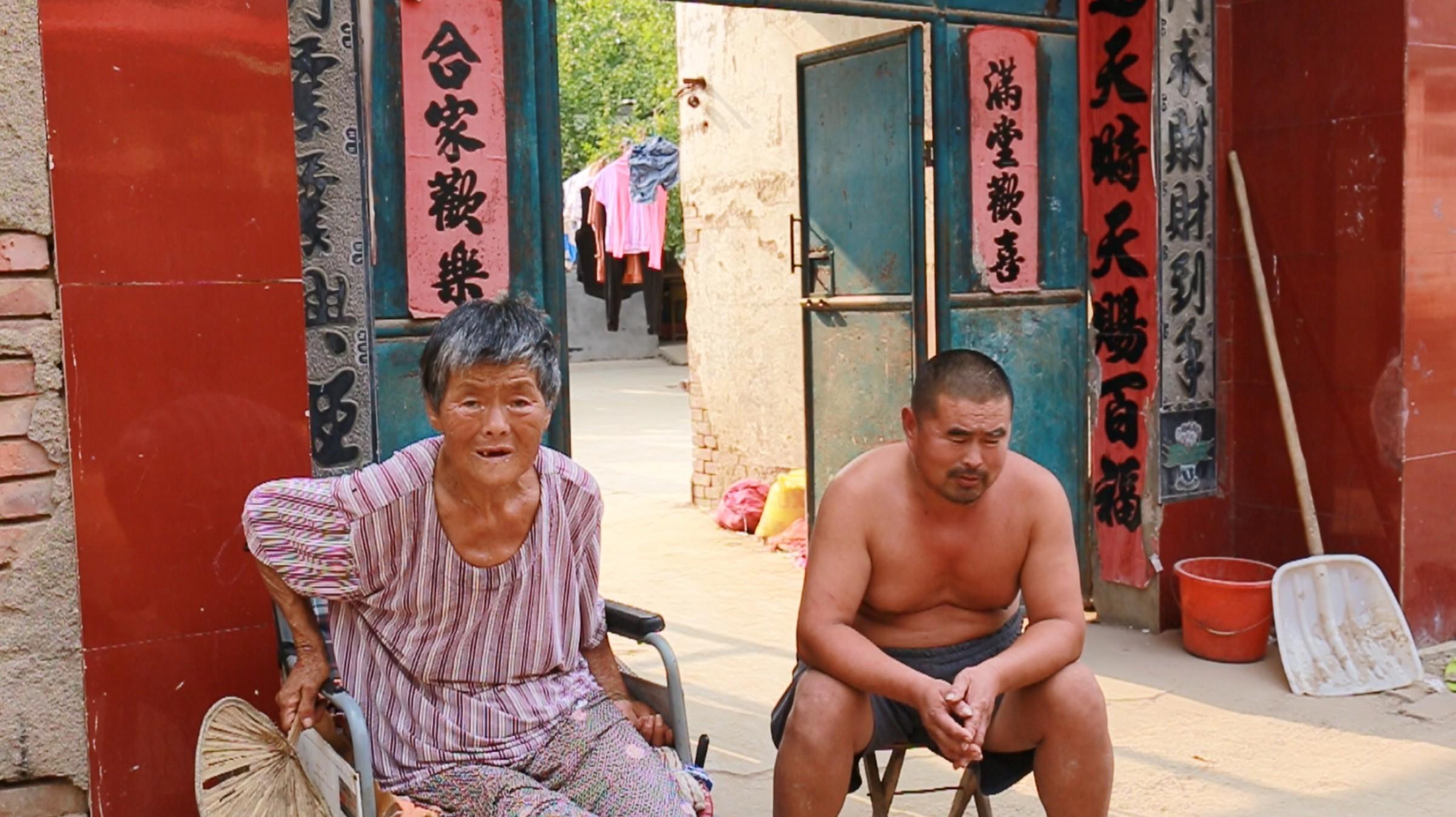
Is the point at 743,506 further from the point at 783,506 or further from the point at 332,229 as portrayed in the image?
the point at 332,229

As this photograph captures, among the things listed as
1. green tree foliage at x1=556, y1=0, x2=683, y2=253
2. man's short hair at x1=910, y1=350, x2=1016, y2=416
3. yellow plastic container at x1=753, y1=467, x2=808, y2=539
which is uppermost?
green tree foliage at x1=556, y1=0, x2=683, y2=253

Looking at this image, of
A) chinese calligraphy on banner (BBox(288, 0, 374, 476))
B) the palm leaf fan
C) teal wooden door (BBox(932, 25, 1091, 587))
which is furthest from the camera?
teal wooden door (BBox(932, 25, 1091, 587))

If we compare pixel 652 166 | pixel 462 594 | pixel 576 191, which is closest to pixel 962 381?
pixel 462 594

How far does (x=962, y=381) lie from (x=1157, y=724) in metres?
2.26

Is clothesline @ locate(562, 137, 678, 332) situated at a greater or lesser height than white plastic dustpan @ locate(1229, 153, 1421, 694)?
greater

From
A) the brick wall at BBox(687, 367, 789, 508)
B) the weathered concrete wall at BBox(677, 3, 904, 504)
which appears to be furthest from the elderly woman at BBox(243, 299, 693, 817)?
the brick wall at BBox(687, 367, 789, 508)

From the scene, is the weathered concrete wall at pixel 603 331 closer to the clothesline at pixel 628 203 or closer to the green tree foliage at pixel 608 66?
the green tree foliage at pixel 608 66

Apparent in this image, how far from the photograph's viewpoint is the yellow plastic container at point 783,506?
25.4ft

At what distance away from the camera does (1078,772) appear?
9.78 ft

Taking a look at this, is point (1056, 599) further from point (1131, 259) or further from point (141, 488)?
point (1131, 259)

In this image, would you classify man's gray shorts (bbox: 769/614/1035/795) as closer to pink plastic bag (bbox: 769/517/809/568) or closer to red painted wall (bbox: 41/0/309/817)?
red painted wall (bbox: 41/0/309/817)

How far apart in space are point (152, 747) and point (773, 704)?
2341 mm

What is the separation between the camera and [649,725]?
9.46 ft

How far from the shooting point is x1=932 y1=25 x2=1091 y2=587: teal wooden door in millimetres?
5562
